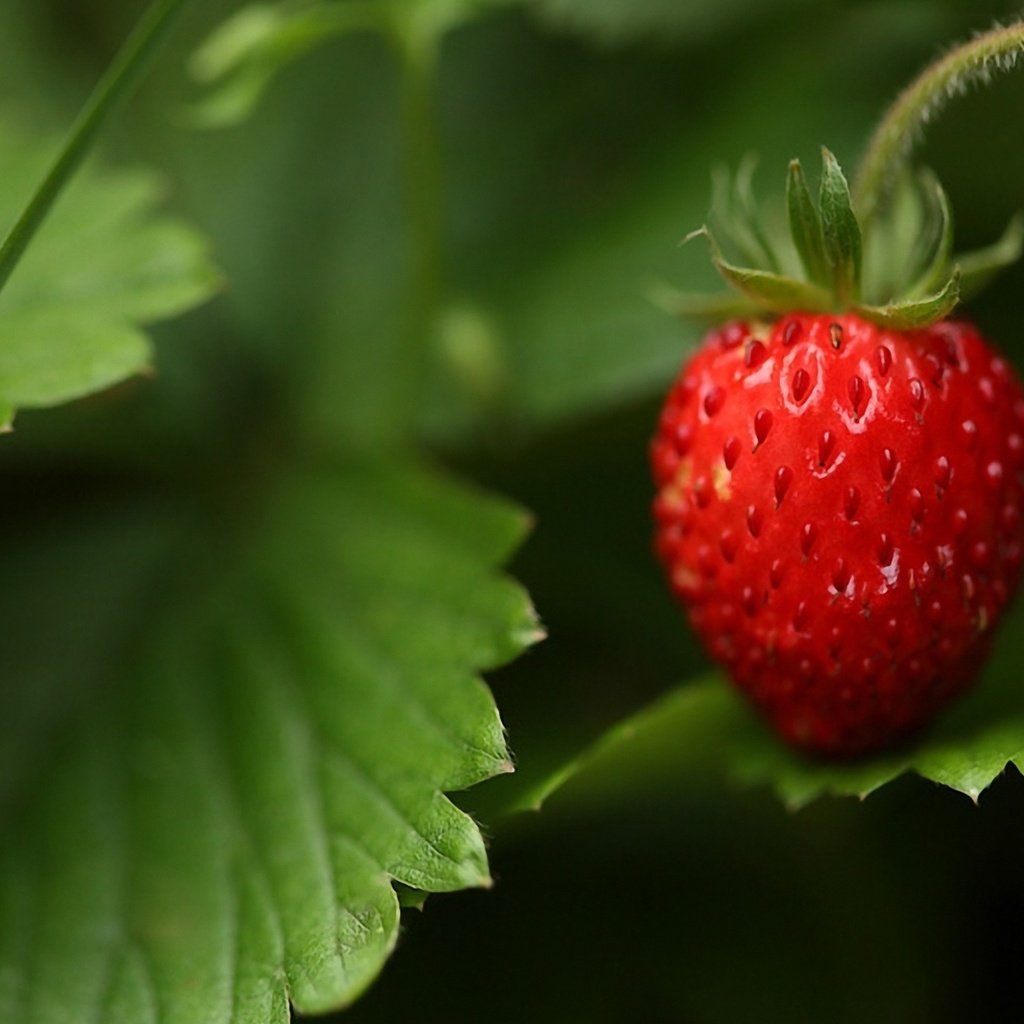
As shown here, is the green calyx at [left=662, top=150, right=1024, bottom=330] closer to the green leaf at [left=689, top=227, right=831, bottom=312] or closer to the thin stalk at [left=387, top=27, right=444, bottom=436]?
the green leaf at [left=689, top=227, right=831, bottom=312]

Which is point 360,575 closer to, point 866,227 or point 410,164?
point 410,164

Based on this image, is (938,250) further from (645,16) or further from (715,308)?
(645,16)

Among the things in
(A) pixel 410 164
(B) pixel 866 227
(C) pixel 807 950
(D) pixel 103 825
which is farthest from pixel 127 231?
(C) pixel 807 950

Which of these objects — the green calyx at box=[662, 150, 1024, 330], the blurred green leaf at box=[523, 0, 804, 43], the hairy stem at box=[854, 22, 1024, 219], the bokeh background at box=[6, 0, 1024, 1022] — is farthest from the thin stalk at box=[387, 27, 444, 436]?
the hairy stem at box=[854, 22, 1024, 219]

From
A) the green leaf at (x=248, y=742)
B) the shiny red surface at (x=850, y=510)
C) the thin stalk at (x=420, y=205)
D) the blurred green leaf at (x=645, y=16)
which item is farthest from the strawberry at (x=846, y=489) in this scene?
the blurred green leaf at (x=645, y=16)

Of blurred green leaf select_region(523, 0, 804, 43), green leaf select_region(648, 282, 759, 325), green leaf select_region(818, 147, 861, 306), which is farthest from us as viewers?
blurred green leaf select_region(523, 0, 804, 43)

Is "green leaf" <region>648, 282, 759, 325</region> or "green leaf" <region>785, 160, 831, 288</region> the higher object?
"green leaf" <region>785, 160, 831, 288</region>
